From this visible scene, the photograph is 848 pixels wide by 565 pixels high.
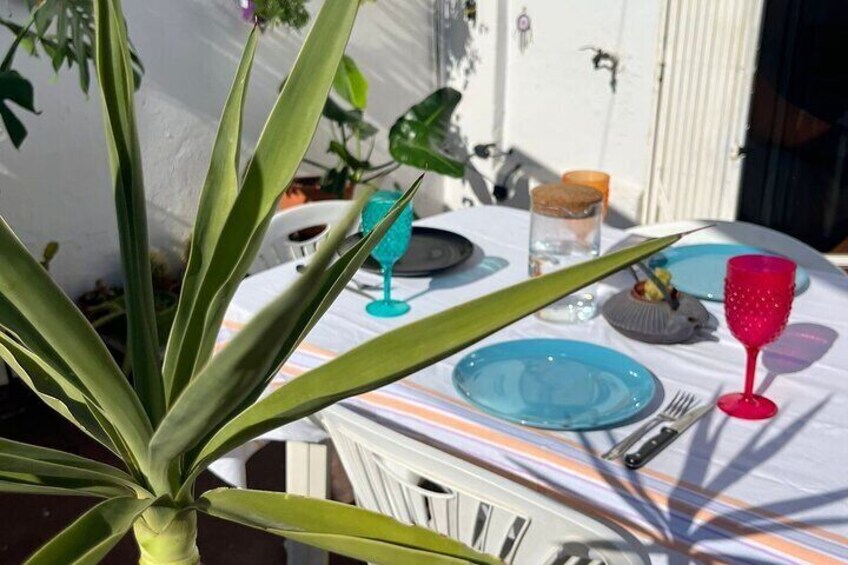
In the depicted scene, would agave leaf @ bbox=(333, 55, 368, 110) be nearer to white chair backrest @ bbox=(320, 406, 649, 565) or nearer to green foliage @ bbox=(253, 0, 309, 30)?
green foliage @ bbox=(253, 0, 309, 30)

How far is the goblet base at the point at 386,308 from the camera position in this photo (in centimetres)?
159

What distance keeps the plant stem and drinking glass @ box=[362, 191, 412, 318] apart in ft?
3.04

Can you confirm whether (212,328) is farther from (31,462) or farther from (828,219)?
(828,219)

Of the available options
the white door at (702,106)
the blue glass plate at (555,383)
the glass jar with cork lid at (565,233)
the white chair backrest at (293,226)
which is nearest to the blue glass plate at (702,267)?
the glass jar with cork lid at (565,233)

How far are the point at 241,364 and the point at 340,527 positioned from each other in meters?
0.18

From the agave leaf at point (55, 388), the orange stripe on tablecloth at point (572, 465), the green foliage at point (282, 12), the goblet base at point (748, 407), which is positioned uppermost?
the green foliage at point (282, 12)

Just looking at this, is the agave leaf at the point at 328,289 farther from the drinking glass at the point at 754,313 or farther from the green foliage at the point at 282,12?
the green foliage at the point at 282,12

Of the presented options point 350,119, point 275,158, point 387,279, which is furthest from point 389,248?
point 350,119

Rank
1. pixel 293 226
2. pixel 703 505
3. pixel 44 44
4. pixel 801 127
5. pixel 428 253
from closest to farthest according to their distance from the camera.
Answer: pixel 703 505 → pixel 428 253 → pixel 293 226 → pixel 44 44 → pixel 801 127

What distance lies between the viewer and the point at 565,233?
69.1 inches

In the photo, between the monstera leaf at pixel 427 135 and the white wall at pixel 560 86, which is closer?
the white wall at pixel 560 86

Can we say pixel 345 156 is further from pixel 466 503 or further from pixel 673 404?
pixel 466 503

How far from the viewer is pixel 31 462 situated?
0.61 meters

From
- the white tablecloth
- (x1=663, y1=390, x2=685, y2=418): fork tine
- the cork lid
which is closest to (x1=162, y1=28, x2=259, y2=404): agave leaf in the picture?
the white tablecloth
